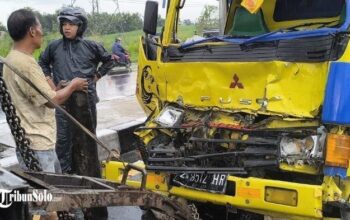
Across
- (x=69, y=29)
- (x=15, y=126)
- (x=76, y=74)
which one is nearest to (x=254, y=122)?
(x=15, y=126)

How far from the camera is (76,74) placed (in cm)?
528

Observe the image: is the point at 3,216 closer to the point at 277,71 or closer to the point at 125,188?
the point at 125,188

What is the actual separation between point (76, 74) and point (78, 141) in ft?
2.51

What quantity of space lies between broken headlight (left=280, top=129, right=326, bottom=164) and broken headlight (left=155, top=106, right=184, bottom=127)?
102cm

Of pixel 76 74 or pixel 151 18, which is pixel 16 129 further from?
pixel 76 74

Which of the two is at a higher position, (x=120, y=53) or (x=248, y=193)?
(x=120, y=53)

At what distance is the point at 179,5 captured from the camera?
4.89 meters

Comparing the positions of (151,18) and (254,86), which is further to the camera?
(151,18)

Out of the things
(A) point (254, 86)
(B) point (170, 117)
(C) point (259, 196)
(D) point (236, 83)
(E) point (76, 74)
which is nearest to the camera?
(C) point (259, 196)

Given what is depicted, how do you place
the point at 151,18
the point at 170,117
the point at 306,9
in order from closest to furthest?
the point at 170,117 → the point at 151,18 → the point at 306,9

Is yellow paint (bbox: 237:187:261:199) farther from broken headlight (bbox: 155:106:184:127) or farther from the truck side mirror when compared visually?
the truck side mirror

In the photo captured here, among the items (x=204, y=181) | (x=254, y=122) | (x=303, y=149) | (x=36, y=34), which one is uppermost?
(x=36, y=34)

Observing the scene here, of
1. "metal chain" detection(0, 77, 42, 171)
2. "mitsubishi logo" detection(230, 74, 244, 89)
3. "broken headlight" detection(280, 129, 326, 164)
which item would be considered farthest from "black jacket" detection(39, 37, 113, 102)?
"broken headlight" detection(280, 129, 326, 164)

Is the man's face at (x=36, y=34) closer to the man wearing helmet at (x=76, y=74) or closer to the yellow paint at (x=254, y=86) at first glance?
the yellow paint at (x=254, y=86)
